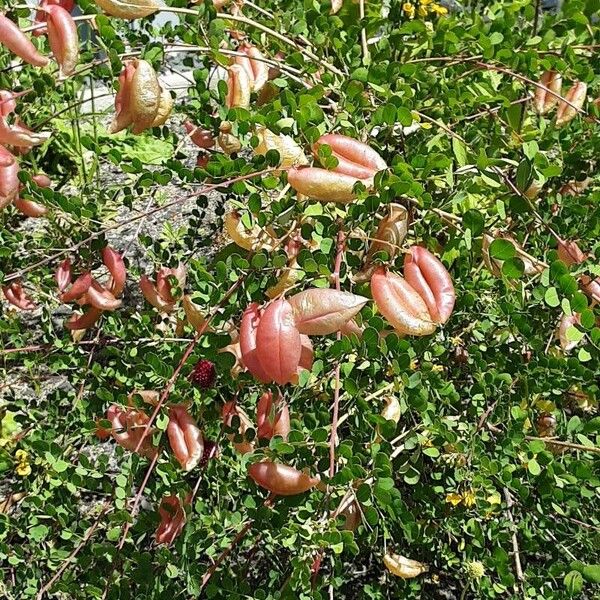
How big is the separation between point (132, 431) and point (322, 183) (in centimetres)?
49

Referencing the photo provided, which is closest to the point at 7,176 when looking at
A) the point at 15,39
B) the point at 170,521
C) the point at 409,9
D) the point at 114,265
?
the point at 15,39

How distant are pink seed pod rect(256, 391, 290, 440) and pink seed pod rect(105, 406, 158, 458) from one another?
0.55 feet

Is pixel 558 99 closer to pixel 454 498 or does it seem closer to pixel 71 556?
pixel 454 498

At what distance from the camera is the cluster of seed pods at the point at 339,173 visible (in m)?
0.87

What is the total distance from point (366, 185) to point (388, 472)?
1.05 ft

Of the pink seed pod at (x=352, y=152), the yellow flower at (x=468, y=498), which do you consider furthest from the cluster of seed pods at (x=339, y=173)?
the yellow flower at (x=468, y=498)

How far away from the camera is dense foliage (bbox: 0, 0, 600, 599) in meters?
0.95

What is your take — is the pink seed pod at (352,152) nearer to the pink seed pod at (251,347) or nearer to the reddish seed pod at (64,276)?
the pink seed pod at (251,347)

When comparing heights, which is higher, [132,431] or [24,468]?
[132,431]

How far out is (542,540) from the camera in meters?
1.28

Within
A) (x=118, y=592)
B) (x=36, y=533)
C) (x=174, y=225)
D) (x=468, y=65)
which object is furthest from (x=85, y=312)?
(x=174, y=225)

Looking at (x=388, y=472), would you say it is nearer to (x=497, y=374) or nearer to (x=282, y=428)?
(x=282, y=428)

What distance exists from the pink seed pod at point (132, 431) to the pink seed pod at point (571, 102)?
0.78 m

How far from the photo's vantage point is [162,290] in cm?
136
